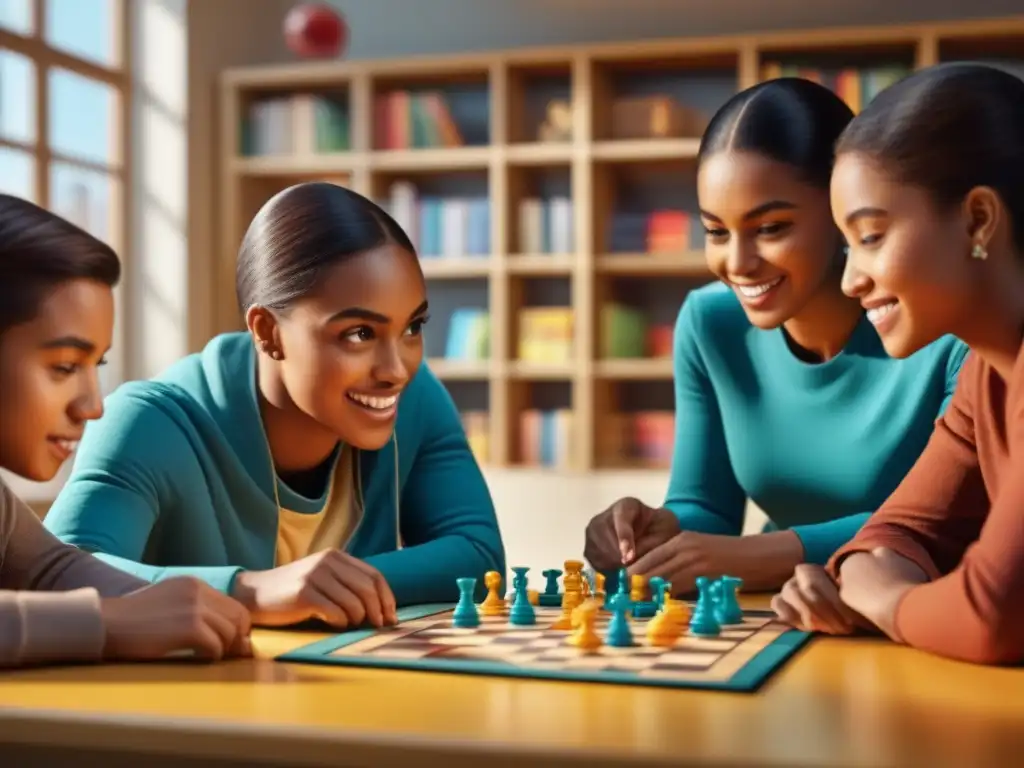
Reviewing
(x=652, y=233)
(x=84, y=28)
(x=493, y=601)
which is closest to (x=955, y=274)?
(x=493, y=601)

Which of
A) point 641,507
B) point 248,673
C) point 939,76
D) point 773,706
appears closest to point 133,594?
point 248,673

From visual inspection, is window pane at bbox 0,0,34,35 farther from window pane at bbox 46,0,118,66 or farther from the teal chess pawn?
the teal chess pawn

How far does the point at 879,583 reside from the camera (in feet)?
4.97

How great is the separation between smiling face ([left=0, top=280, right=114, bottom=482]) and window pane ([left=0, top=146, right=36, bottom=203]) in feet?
15.3

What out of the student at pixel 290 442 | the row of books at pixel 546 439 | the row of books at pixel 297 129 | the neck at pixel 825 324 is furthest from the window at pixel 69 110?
the neck at pixel 825 324

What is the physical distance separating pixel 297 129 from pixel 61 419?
5535mm

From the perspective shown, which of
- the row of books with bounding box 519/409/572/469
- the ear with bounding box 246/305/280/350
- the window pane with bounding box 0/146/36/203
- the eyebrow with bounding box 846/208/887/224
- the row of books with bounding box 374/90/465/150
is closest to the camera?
the eyebrow with bounding box 846/208/887/224

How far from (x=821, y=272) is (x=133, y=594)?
1039mm

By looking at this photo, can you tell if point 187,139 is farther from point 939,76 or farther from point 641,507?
point 939,76

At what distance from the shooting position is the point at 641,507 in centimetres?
199

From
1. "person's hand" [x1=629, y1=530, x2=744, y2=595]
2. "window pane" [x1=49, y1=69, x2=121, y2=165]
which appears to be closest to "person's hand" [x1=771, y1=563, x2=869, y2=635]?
"person's hand" [x1=629, y1=530, x2=744, y2=595]

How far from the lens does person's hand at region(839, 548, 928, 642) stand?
1479 mm

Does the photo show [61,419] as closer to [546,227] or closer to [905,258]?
[905,258]

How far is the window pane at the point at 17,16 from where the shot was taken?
5816 millimetres
